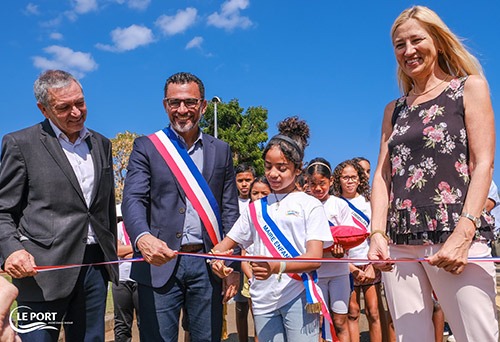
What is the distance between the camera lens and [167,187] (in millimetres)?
3236

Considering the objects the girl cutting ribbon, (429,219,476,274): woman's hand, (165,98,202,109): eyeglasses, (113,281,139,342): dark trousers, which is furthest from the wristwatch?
(113,281,139,342): dark trousers

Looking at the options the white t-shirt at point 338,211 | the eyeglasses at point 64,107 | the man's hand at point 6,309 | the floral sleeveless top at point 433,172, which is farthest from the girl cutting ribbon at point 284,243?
the white t-shirt at point 338,211

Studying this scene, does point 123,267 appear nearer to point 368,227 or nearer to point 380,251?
point 368,227

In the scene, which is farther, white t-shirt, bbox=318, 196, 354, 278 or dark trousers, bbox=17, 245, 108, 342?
white t-shirt, bbox=318, 196, 354, 278

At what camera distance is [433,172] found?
2400 mm

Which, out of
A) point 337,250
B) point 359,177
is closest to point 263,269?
point 337,250

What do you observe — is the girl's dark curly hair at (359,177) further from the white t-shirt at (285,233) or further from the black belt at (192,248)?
the black belt at (192,248)

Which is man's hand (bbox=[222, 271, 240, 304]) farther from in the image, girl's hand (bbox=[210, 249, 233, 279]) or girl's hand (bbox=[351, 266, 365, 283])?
girl's hand (bbox=[351, 266, 365, 283])

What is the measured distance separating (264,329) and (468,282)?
1.46 metres

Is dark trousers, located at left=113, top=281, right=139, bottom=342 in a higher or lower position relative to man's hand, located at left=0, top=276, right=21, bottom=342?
lower

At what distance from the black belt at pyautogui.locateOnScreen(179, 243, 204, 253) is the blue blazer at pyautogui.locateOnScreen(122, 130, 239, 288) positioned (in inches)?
1.7

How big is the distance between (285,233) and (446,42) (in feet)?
5.03

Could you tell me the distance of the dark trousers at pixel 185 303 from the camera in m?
3.12

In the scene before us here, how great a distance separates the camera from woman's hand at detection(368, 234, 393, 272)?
2.55m
